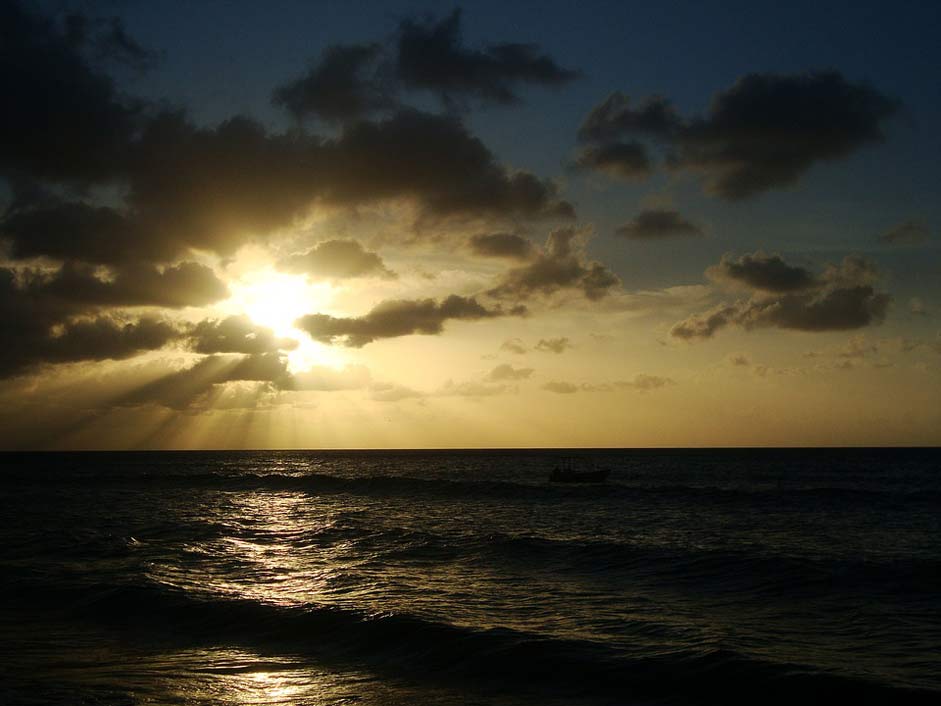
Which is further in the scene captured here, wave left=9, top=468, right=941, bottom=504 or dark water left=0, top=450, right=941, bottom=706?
wave left=9, top=468, right=941, bottom=504

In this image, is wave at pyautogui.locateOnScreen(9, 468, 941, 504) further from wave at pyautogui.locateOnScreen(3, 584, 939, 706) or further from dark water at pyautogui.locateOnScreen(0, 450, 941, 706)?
wave at pyautogui.locateOnScreen(3, 584, 939, 706)

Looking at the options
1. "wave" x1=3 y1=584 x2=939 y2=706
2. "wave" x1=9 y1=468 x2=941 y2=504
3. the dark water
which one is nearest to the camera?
"wave" x1=3 y1=584 x2=939 y2=706

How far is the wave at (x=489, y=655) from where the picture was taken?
1427cm

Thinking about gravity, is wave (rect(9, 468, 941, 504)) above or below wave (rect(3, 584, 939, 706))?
below

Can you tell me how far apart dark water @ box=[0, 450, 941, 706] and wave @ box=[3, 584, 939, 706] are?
6cm

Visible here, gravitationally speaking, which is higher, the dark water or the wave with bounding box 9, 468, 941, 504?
the dark water

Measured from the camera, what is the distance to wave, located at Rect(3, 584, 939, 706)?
14273 mm

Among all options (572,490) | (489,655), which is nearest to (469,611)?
(489,655)

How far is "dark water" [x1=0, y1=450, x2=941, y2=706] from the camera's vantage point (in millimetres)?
14477

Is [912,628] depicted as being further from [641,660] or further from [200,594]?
[200,594]

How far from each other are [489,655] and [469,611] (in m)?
4.25

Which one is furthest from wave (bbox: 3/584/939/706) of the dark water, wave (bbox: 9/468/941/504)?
wave (bbox: 9/468/941/504)

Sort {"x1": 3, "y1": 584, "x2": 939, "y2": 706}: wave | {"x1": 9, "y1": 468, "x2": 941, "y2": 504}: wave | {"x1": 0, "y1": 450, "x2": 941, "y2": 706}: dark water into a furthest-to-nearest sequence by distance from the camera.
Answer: {"x1": 9, "y1": 468, "x2": 941, "y2": 504}: wave
{"x1": 0, "y1": 450, "x2": 941, "y2": 706}: dark water
{"x1": 3, "y1": 584, "x2": 939, "y2": 706}: wave

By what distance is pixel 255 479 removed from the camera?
101312 mm
